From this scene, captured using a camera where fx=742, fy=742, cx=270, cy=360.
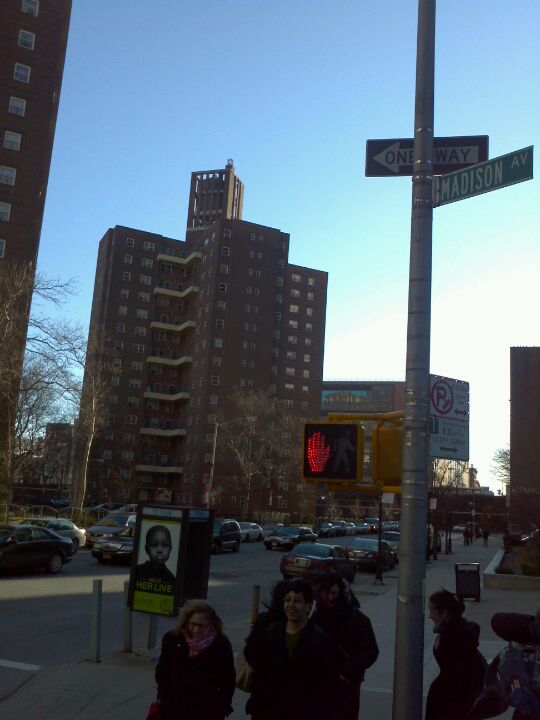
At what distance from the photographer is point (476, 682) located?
4.98 metres

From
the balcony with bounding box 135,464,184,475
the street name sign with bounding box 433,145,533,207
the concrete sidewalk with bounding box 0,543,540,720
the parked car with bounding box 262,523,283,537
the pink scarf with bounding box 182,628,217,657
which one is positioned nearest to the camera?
the pink scarf with bounding box 182,628,217,657

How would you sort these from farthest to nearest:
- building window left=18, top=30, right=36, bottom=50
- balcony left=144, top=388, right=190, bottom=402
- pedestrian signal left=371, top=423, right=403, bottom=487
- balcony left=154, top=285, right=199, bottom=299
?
balcony left=154, top=285, right=199, bottom=299 → balcony left=144, top=388, right=190, bottom=402 → building window left=18, top=30, right=36, bottom=50 → pedestrian signal left=371, top=423, right=403, bottom=487

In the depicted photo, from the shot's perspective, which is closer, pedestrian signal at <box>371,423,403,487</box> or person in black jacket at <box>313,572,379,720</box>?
person in black jacket at <box>313,572,379,720</box>

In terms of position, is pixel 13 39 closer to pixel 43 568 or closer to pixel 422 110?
pixel 43 568

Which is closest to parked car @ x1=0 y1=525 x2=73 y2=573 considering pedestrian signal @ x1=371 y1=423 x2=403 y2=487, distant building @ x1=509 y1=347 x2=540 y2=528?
pedestrian signal @ x1=371 y1=423 x2=403 y2=487

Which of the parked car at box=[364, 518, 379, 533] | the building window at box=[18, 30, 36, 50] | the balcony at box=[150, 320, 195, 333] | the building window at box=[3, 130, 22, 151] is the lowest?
the parked car at box=[364, 518, 379, 533]

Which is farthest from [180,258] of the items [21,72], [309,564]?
[309,564]

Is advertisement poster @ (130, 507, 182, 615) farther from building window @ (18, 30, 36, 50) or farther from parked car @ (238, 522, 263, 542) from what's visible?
building window @ (18, 30, 36, 50)

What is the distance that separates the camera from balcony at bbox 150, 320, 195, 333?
91.6m

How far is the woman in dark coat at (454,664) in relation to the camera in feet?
16.3

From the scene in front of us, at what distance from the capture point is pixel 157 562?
9.47 metres

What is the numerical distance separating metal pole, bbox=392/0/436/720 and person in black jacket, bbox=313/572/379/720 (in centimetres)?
25

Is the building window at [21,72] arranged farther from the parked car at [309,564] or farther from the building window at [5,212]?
the parked car at [309,564]

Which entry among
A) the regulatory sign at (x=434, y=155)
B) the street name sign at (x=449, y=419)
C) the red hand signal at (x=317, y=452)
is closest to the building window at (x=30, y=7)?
the regulatory sign at (x=434, y=155)
